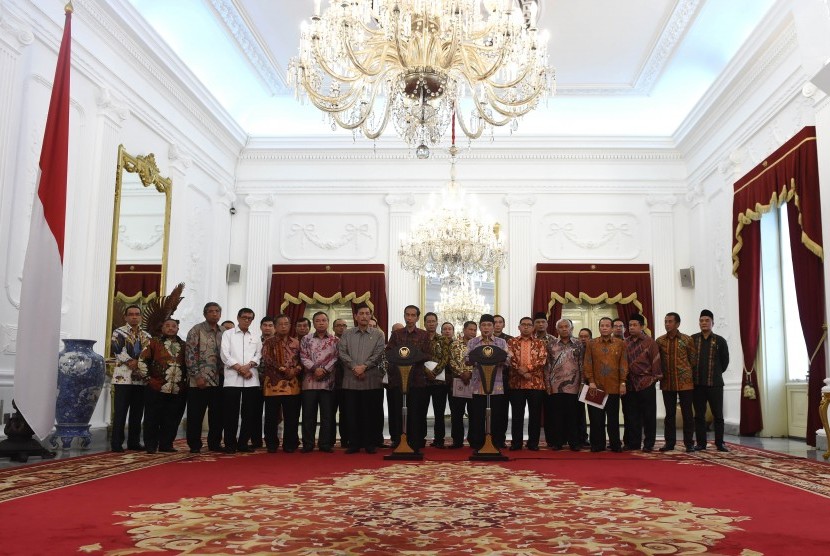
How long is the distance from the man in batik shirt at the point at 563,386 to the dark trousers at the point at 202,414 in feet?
9.90

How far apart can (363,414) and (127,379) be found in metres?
2.01

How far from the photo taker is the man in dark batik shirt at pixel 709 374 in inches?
255

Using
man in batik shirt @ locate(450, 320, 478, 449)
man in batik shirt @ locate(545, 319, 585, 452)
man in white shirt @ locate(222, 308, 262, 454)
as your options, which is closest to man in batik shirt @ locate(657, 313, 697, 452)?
man in batik shirt @ locate(545, 319, 585, 452)

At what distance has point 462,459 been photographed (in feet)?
19.2

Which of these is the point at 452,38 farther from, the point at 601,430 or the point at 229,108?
the point at 229,108

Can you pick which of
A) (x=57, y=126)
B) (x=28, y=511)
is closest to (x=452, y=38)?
(x=57, y=126)

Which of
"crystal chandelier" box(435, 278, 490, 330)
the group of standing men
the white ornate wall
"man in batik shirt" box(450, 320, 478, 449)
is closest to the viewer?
the group of standing men

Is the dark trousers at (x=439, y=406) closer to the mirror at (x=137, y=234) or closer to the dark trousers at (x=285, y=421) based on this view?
the dark trousers at (x=285, y=421)

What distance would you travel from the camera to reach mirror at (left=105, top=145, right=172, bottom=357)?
7.80 m

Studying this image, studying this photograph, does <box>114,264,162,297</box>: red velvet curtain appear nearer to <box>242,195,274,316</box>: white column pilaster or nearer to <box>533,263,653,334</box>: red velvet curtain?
<box>242,195,274,316</box>: white column pilaster

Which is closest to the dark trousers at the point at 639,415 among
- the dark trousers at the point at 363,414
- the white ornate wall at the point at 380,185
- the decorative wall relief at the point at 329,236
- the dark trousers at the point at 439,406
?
the dark trousers at the point at 439,406

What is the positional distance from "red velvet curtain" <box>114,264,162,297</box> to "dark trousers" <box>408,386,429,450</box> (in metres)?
3.55

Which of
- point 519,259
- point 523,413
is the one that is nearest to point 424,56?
point 523,413

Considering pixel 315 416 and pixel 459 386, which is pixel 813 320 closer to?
pixel 459 386
